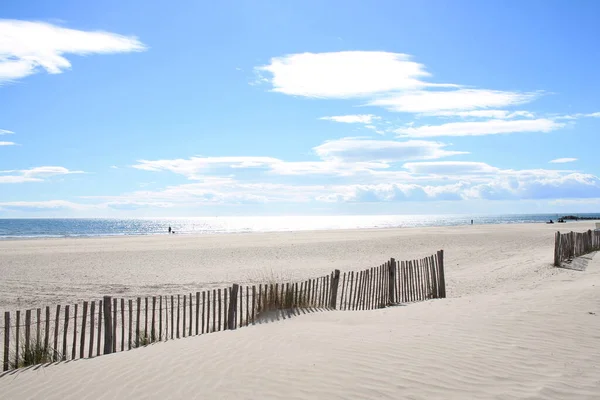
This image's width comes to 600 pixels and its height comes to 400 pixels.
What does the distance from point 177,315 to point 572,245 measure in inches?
694

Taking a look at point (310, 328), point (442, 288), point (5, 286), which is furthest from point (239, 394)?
point (5, 286)

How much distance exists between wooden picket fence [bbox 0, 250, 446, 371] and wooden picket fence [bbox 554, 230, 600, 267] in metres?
7.10

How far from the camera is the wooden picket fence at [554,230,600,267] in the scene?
17859 millimetres

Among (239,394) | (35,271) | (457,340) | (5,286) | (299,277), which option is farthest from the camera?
(35,271)

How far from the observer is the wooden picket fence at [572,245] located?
17859 millimetres

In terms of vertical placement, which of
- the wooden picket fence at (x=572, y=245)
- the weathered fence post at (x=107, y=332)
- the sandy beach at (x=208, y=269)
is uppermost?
the wooden picket fence at (x=572, y=245)

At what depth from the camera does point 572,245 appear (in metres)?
19.6

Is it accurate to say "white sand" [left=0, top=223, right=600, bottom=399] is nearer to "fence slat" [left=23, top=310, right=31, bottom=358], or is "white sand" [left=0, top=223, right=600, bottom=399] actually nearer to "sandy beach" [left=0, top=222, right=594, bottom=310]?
"fence slat" [left=23, top=310, right=31, bottom=358]

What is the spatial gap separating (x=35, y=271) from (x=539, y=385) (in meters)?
20.6

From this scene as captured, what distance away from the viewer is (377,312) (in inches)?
396

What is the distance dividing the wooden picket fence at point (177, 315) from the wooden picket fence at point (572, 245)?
7095 millimetres

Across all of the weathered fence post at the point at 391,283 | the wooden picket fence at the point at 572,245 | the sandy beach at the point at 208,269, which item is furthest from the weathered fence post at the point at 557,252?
the weathered fence post at the point at 391,283

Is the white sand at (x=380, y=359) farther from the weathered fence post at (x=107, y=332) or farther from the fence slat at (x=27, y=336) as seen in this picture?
the weathered fence post at (x=107, y=332)

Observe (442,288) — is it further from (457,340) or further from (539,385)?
(539,385)
